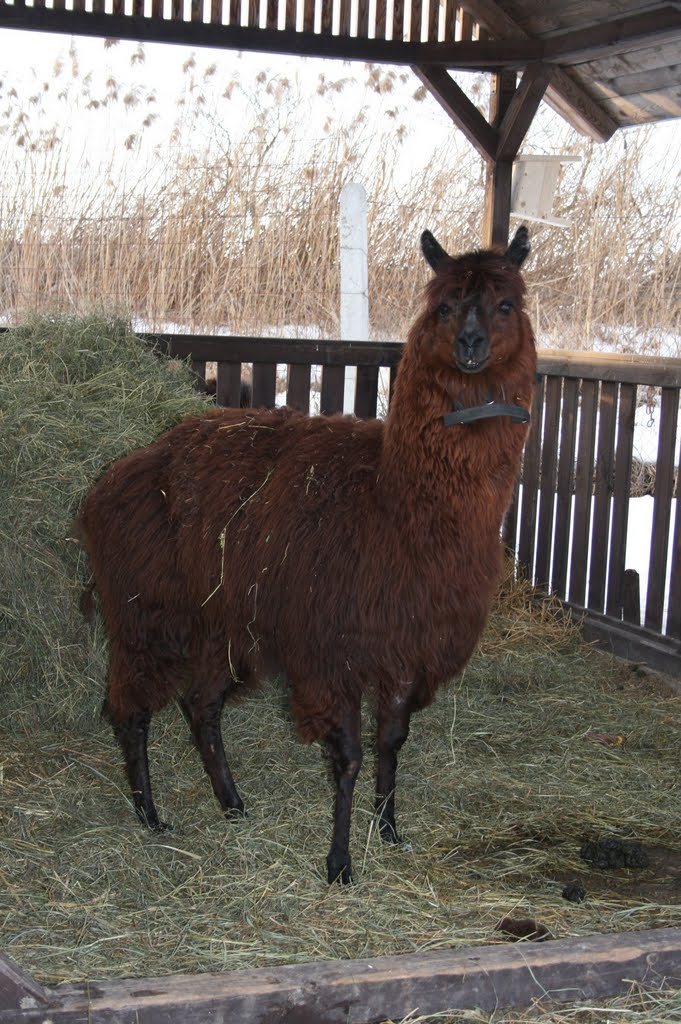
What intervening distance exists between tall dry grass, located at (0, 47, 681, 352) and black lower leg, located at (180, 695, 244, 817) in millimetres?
5926

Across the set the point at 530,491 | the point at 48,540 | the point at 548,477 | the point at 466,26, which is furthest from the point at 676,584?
the point at 466,26

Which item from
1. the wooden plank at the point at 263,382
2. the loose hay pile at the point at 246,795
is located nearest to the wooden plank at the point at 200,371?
the wooden plank at the point at 263,382

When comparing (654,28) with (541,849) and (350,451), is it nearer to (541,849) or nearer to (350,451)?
(350,451)

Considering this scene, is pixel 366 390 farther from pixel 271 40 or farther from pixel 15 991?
pixel 15 991

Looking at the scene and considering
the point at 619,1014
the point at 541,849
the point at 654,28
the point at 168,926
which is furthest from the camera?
the point at 654,28

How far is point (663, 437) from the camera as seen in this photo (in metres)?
Answer: 6.64

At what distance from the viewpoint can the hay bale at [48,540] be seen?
520cm

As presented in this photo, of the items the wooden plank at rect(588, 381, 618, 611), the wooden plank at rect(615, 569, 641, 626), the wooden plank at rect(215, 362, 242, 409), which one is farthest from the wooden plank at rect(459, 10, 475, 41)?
the wooden plank at rect(615, 569, 641, 626)

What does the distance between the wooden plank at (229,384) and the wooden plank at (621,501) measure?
245cm

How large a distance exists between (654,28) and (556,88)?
1579 millimetres

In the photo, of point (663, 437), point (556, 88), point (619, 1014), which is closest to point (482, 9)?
point (556, 88)

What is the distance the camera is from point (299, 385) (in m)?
7.43

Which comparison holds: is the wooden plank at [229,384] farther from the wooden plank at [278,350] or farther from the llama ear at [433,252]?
the llama ear at [433,252]

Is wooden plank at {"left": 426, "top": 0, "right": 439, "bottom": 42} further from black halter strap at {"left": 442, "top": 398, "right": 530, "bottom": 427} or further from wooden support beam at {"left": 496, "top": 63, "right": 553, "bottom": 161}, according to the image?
black halter strap at {"left": 442, "top": 398, "right": 530, "bottom": 427}
